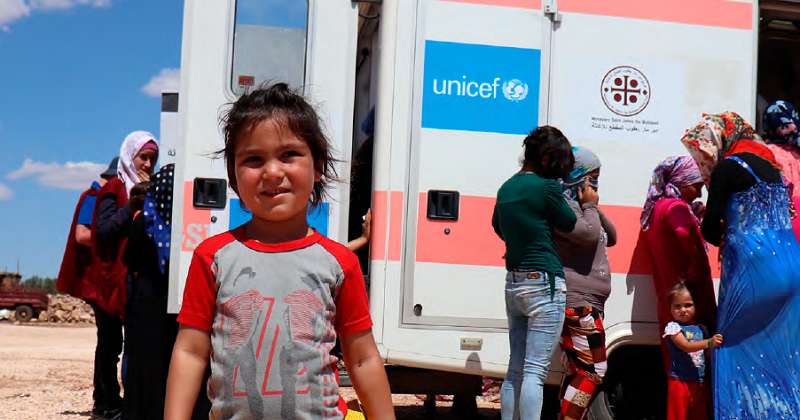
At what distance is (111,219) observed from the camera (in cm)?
510

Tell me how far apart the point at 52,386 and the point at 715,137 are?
667cm

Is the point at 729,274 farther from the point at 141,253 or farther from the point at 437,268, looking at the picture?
the point at 141,253

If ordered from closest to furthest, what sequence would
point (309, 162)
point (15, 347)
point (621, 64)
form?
point (309, 162)
point (621, 64)
point (15, 347)

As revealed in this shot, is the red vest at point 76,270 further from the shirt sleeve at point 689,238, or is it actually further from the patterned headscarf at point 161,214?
the shirt sleeve at point 689,238

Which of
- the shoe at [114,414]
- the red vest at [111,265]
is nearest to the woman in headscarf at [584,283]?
the red vest at [111,265]

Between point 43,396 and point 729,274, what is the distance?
5847 mm

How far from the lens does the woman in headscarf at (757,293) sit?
12.8 feet

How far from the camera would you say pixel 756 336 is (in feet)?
12.9

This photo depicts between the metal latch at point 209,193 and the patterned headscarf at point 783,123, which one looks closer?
the metal latch at point 209,193

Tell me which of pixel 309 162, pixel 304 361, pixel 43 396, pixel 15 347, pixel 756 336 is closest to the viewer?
pixel 304 361

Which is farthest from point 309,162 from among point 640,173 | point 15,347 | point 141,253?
point 15,347

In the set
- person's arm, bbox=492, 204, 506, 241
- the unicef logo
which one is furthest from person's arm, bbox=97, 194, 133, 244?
the unicef logo

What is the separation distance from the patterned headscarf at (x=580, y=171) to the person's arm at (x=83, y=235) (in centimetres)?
327

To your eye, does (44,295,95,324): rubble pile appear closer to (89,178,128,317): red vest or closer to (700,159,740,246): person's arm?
(89,178,128,317): red vest
